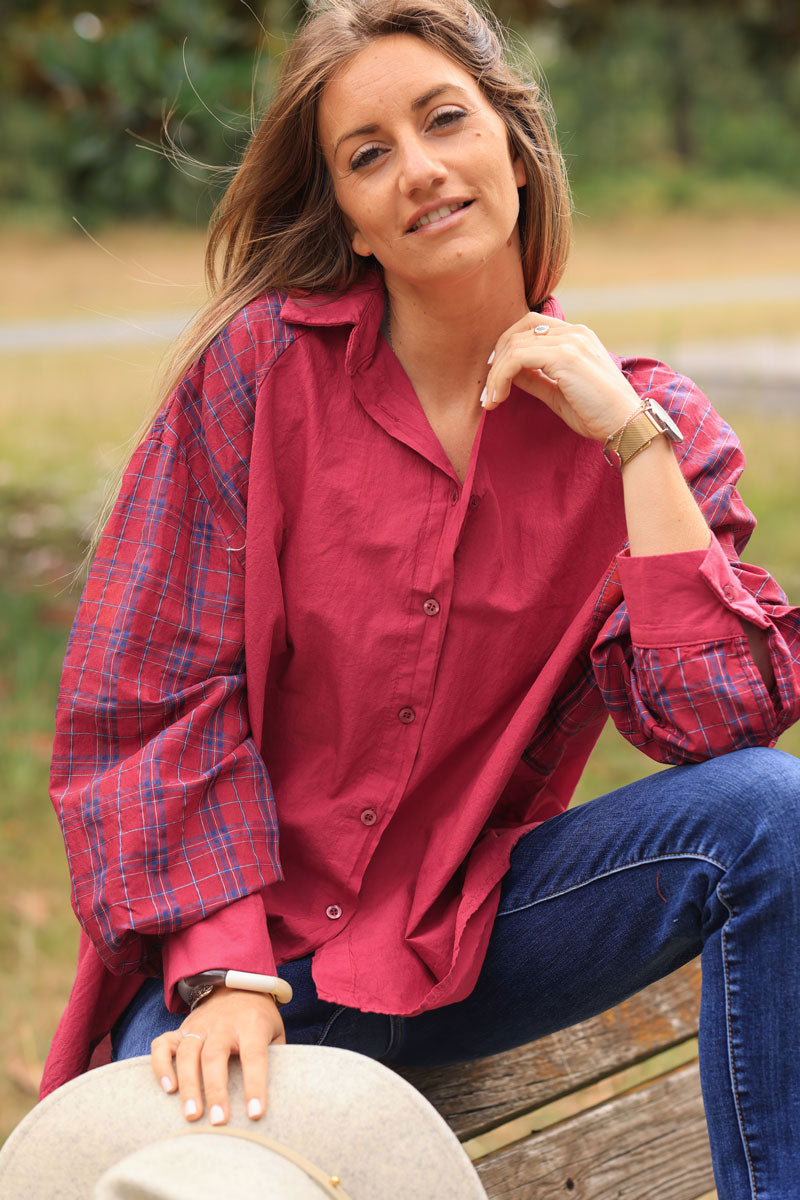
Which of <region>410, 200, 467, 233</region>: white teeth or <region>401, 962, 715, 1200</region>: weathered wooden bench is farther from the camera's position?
<region>401, 962, 715, 1200</region>: weathered wooden bench

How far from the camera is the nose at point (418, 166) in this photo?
75.1 inches

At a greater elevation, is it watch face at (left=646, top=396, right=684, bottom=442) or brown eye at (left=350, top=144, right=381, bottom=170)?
brown eye at (left=350, top=144, right=381, bottom=170)

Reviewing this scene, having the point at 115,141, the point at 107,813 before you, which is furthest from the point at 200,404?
the point at 115,141

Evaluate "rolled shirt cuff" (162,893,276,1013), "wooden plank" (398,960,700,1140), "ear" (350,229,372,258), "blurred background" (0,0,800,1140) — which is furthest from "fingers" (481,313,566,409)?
"wooden plank" (398,960,700,1140)

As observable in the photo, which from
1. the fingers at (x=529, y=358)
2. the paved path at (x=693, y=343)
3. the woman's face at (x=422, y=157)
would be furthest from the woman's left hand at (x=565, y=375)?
the paved path at (x=693, y=343)

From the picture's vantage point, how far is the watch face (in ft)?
6.31

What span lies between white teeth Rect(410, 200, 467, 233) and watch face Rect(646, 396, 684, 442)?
0.39 meters

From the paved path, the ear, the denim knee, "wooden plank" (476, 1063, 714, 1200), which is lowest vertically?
"wooden plank" (476, 1063, 714, 1200)

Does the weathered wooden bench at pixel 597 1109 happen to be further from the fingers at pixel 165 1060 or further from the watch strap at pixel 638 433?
the watch strap at pixel 638 433

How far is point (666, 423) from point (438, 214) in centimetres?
44

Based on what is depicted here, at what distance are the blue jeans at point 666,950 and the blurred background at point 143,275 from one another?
0.93 m

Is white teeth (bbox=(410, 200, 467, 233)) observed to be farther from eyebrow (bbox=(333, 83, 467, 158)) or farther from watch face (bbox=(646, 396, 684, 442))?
watch face (bbox=(646, 396, 684, 442))

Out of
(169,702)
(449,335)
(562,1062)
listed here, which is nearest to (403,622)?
(169,702)

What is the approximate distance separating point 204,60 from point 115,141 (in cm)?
281
